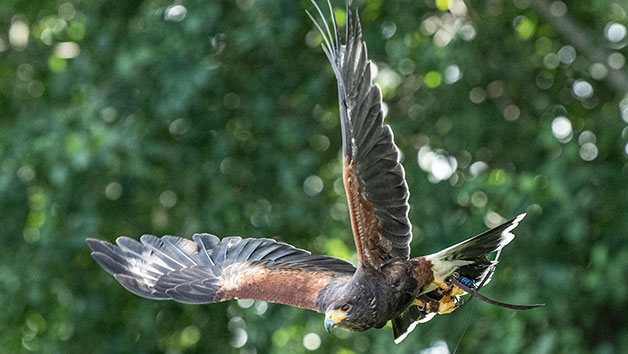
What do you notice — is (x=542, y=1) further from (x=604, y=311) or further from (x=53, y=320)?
(x=53, y=320)

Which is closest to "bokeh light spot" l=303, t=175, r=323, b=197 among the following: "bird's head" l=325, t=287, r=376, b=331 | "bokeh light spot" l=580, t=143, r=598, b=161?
"bokeh light spot" l=580, t=143, r=598, b=161

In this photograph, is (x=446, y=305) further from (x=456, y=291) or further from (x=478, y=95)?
(x=478, y=95)

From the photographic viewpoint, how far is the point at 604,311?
8828 millimetres

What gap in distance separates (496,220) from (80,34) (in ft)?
12.8

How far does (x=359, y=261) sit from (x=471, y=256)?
2.30 feet

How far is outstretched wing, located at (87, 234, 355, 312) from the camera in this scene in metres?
5.93

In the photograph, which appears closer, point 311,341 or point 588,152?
point 588,152

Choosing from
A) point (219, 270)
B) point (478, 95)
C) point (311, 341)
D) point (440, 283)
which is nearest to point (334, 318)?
point (440, 283)

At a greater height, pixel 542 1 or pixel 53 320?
pixel 542 1

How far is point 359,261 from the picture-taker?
5.47 meters

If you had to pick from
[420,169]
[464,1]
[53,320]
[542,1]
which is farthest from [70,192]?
[542,1]

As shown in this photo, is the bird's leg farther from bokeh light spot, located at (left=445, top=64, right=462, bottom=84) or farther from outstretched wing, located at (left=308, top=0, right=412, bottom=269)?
bokeh light spot, located at (left=445, top=64, right=462, bottom=84)

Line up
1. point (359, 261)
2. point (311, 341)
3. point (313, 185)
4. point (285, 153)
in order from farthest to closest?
point (313, 185), point (285, 153), point (311, 341), point (359, 261)

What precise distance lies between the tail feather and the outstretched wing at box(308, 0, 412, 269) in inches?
10.4
